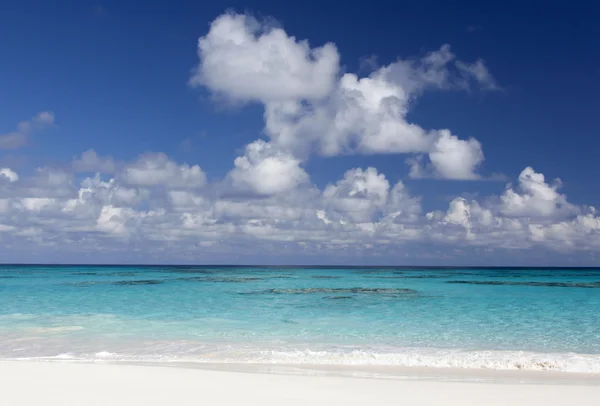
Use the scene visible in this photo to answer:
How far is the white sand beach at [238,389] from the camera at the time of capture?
8727 mm

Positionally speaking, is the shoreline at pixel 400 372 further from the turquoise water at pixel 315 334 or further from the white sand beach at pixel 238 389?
the turquoise water at pixel 315 334

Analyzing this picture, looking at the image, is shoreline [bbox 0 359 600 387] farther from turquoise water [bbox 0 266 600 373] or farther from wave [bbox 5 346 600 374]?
turquoise water [bbox 0 266 600 373]

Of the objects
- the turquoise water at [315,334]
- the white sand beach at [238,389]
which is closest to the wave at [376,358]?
the turquoise water at [315,334]

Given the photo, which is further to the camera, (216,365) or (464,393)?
(216,365)

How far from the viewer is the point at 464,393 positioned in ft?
31.4

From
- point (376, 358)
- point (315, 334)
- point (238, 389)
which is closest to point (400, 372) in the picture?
point (376, 358)

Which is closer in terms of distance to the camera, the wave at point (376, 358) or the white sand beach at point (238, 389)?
the white sand beach at point (238, 389)

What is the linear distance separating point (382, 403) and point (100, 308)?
77.1 ft

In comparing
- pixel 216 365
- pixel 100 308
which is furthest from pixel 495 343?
pixel 100 308

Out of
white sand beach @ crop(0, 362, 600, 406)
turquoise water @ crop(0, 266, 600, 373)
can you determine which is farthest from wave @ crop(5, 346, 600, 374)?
white sand beach @ crop(0, 362, 600, 406)

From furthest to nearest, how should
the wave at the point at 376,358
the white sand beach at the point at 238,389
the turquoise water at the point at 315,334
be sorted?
the turquoise water at the point at 315,334, the wave at the point at 376,358, the white sand beach at the point at 238,389

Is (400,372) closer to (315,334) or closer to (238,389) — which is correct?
(238,389)

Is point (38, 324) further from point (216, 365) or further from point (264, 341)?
A: point (216, 365)

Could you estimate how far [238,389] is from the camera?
9594 mm
